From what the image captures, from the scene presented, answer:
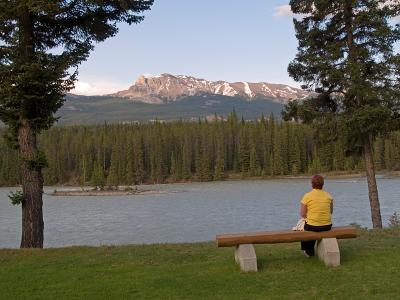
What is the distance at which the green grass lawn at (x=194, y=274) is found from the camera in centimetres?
889

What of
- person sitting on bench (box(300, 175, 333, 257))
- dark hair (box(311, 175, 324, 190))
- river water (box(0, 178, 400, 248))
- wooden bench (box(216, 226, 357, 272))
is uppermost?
dark hair (box(311, 175, 324, 190))

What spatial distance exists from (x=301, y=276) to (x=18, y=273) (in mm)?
5893

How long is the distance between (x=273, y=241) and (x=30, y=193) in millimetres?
7642

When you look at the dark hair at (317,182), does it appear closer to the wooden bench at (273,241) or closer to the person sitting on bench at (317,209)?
the person sitting on bench at (317,209)

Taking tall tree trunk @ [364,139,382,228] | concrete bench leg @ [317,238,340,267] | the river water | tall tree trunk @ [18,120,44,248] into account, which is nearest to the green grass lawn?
concrete bench leg @ [317,238,340,267]

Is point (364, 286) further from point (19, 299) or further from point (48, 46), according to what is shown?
point (48, 46)

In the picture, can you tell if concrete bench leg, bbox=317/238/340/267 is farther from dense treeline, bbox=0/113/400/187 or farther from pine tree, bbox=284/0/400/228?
dense treeline, bbox=0/113/400/187

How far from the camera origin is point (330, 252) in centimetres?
1046

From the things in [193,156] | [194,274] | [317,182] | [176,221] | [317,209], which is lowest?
[176,221]

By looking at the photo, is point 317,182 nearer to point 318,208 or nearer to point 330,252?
point 318,208

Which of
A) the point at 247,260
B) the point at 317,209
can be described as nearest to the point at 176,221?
the point at 317,209

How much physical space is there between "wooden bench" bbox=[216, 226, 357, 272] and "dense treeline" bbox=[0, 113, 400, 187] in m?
115

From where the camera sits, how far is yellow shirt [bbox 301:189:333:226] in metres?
10.7

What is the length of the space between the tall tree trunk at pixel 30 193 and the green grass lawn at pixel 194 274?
4.01 ft
